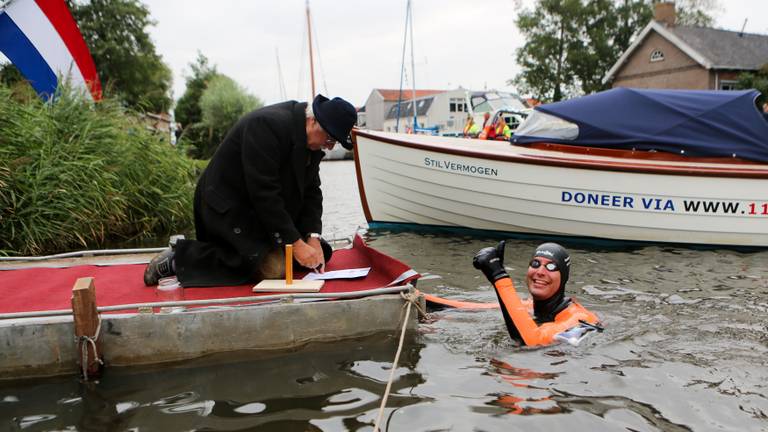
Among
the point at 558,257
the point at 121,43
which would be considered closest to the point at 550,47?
the point at 121,43

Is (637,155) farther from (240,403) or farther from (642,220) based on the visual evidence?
(240,403)

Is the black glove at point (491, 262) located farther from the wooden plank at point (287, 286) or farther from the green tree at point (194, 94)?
the green tree at point (194, 94)

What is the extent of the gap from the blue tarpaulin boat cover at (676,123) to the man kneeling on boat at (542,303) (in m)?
4.96

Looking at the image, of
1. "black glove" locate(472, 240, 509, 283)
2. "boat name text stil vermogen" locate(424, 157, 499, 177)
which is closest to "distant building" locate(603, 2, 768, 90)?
"boat name text stil vermogen" locate(424, 157, 499, 177)

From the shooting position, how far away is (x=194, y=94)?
59.9m

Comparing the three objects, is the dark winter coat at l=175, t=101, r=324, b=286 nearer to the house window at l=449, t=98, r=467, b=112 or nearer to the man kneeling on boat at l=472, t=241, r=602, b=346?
the man kneeling on boat at l=472, t=241, r=602, b=346

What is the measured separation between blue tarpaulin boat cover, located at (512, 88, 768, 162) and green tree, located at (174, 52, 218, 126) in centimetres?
4835

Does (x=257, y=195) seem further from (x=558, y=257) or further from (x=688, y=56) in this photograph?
(x=688, y=56)

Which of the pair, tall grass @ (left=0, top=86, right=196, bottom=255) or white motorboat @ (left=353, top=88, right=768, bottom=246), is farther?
white motorboat @ (left=353, top=88, right=768, bottom=246)

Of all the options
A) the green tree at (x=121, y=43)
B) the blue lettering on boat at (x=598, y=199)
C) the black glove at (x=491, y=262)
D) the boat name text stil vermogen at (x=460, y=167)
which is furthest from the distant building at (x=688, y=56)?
the black glove at (x=491, y=262)

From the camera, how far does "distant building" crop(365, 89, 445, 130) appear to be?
73688mm

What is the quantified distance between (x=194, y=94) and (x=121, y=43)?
2525 centimetres

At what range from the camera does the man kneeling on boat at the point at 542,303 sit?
4.33 metres

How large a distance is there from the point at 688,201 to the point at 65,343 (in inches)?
301
